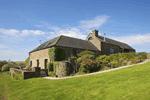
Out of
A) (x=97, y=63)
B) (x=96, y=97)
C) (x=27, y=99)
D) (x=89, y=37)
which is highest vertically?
(x=89, y=37)

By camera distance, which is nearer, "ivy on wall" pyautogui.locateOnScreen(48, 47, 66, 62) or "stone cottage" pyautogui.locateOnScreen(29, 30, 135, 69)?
"ivy on wall" pyautogui.locateOnScreen(48, 47, 66, 62)

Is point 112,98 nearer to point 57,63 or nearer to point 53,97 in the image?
point 53,97

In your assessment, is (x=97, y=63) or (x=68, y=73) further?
(x=97, y=63)

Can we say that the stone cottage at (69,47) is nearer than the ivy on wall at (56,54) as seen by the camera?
No

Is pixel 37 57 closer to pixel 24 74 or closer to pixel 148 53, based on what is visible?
pixel 24 74

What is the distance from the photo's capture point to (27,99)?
618cm

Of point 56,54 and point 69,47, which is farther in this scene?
point 69,47

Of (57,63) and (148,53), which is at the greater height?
(148,53)

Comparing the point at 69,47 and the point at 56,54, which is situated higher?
the point at 69,47

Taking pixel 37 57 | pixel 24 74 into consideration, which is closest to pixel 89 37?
pixel 37 57

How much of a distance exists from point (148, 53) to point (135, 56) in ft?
15.7

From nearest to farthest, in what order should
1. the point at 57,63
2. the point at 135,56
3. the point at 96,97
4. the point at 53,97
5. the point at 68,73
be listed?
1. the point at 96,97
2. the point at 53,97
3. the point at 68,73
4. the point at 57,63
5. the point at 135,56

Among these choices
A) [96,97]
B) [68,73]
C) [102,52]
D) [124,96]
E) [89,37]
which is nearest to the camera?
[124,96]

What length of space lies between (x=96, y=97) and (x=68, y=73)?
10.1m
